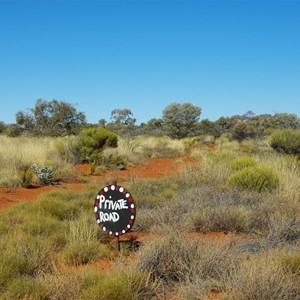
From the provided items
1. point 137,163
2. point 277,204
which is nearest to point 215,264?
point 277,204

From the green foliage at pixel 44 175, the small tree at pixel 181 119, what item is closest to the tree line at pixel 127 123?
the small tree at pixel 181 119

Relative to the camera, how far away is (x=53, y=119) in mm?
31422

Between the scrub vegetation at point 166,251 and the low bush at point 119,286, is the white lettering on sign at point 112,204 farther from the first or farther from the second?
the low bush at point 119,286

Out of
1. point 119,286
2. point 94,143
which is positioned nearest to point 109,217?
point 119,286

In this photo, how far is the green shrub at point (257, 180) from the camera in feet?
33.4

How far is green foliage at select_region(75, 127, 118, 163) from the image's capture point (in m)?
19.3

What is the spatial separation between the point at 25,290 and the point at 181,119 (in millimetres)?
46458

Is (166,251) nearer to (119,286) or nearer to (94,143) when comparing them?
(119,286)

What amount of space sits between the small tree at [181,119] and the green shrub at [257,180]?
1519 inches

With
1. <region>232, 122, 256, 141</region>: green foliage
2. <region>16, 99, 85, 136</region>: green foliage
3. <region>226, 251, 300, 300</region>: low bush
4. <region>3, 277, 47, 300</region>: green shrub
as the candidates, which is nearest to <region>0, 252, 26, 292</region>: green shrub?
<region>3, 277, 47, 300</region>: green shrub

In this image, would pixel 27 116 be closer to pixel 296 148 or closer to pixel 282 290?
pixel 296 148

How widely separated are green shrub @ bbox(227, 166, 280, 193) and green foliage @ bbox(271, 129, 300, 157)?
621cm

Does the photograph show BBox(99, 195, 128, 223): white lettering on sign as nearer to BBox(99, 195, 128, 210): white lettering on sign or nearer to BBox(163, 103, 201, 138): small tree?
BBox(99, 195, 128, 210): white lettering on sign

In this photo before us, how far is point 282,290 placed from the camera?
3.69 metres
